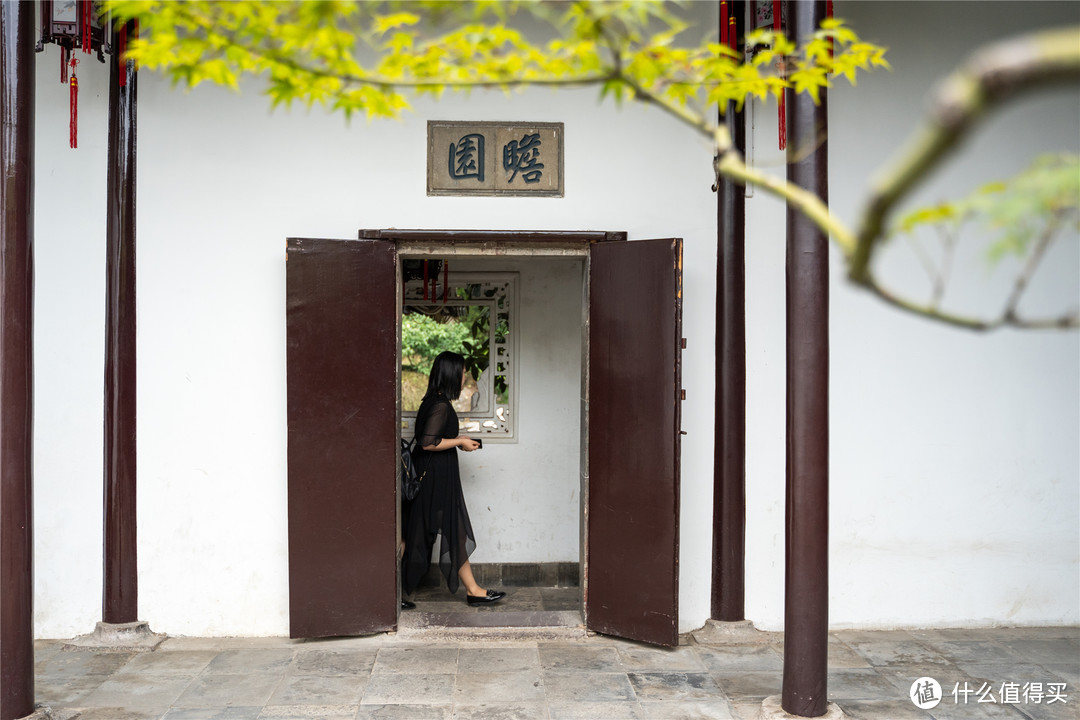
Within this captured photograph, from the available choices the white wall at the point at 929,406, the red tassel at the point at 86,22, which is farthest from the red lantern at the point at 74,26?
the white wall at the point at 929,406

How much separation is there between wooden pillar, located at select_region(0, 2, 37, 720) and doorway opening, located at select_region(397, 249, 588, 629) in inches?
107

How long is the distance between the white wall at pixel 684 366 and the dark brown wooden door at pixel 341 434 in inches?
8.8

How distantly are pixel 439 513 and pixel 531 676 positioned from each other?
55.5 inches

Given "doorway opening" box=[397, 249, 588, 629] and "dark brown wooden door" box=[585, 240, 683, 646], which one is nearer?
"dark brown wooden door" box=[585, 240, 683, 646]

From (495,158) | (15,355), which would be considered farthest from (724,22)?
(15,355)

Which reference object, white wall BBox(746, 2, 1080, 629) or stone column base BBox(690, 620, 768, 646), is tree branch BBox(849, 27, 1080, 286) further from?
stone column base BBox(690, 620, 768, 646)

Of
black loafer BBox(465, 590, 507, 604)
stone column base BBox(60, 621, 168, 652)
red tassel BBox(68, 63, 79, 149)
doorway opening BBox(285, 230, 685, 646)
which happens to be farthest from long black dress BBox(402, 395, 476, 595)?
red tassel BBox(68, 63, 79, 149)

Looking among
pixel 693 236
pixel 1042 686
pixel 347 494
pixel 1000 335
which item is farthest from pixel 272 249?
pixel 1042 686

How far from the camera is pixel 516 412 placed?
6000 mm

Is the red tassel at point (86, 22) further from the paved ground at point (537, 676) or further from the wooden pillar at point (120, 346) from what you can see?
the paved ground at point (537, 676)

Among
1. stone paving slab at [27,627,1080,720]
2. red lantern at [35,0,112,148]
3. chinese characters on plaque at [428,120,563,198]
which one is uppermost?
red lantern at [35,0,112,148]

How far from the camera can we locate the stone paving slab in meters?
3.69

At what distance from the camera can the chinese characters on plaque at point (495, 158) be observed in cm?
459

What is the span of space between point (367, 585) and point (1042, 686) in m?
3.20
